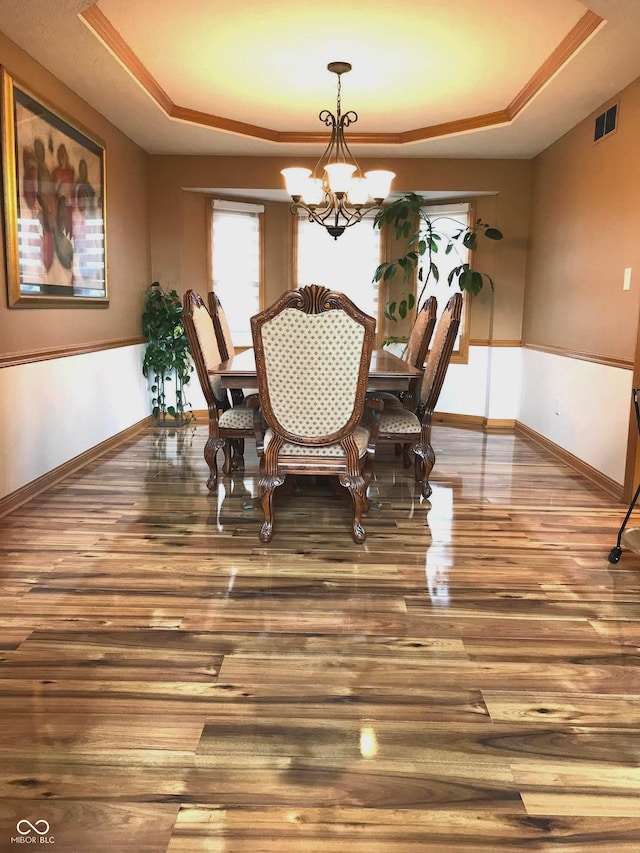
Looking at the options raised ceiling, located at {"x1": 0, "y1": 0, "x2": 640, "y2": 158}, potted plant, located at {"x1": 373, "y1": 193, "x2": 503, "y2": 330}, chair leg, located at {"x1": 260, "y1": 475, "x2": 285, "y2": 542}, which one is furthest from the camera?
potted plant, located at {"x1": 373, "y1": 193, "x2": 503, "y2": 330}

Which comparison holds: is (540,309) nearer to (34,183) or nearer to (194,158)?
(194,158)

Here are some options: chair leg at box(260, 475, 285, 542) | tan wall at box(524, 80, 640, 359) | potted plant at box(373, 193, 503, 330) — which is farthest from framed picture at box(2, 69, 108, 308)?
tan wall at box(524, 80, 640, 359)

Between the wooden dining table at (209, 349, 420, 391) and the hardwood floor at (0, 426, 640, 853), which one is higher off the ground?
the wooden dining table at (209, 349, 420, 391)

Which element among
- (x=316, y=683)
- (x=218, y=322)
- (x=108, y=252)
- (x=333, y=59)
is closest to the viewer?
(x=316, y=683)

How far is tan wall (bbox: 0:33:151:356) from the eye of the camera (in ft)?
11.4

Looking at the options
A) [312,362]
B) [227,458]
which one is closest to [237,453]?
[227,458]

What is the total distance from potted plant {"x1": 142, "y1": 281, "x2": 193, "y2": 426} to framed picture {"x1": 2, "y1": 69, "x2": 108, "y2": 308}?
3.15 ft

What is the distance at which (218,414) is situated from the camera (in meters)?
3.83

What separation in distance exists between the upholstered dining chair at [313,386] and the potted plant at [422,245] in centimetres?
326

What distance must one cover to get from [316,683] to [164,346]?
4.38m

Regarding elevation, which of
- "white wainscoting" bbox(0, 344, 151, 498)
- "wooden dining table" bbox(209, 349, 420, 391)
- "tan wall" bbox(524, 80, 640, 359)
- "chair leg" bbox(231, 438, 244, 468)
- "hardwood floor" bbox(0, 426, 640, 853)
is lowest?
"hardwood floor" bbox(0, 426, 640, 853)

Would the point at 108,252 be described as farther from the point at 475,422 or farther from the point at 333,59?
the point at 475,422

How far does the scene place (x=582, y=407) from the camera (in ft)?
14.7

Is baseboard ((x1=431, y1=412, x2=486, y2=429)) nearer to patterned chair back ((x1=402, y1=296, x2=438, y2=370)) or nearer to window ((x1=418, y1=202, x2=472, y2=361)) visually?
window ((x1=418, y1=202, x2=472, y2=361))
